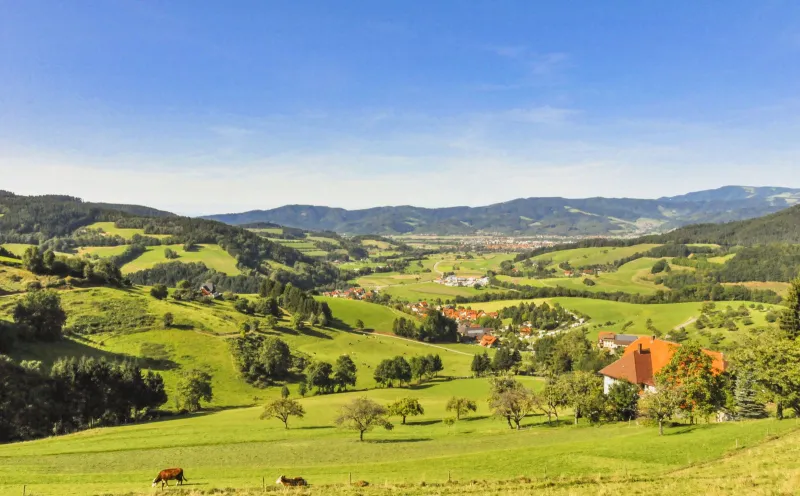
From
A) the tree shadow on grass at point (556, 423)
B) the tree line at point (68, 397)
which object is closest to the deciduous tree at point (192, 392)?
the tree line at point (68, 397)

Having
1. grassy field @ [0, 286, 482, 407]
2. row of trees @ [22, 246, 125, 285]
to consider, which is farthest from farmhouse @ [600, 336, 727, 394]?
row of trees @ [22, 246, 125, 285]

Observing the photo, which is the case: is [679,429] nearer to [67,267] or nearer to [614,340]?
[614,340]

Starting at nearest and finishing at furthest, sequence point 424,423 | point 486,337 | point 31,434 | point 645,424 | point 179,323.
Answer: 1. point 645,424
2. point 31,434
3. point 424,423
4. point 179,323
5. point 486,337

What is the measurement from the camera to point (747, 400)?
55500 millimetres

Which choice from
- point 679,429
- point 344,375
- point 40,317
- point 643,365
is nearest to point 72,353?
point 40,317

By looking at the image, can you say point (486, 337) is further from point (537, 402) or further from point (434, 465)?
point (434, 465)

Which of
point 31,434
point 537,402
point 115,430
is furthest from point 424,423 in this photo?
point 31,434

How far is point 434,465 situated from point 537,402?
27654 mm

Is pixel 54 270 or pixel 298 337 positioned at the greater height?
pixel 54 270

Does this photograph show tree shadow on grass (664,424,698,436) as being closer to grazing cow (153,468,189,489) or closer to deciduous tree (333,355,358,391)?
grazing cow (153,468,189,489)

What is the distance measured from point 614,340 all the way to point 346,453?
132 m

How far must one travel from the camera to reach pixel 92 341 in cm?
10175

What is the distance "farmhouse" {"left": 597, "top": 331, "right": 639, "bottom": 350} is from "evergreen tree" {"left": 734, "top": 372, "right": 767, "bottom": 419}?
94.9 meters

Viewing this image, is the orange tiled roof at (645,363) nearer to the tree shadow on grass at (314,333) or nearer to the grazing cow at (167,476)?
the grazing cow at (167,476)
